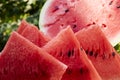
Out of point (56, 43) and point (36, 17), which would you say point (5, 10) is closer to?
point (36, 17)

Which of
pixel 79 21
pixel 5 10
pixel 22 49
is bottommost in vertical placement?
pixel 5 10

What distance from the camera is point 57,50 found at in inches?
59.4

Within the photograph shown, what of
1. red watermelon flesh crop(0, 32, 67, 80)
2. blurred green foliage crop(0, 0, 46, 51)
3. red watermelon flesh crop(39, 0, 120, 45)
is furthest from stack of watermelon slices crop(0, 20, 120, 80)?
blurred green foliage crop(0, 0, 46, 51)

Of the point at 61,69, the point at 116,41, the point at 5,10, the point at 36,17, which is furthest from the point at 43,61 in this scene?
the point at 5,10

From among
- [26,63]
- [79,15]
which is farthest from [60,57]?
[79,15]

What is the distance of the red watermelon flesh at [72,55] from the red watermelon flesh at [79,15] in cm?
135

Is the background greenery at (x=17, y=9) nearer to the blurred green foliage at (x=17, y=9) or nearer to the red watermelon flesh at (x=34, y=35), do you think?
the blurred green foliage at (x=17, y=9)

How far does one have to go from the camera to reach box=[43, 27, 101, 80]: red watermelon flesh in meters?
1.51

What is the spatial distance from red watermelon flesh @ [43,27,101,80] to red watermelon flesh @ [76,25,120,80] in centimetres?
12

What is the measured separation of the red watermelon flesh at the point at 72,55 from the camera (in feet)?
4.94

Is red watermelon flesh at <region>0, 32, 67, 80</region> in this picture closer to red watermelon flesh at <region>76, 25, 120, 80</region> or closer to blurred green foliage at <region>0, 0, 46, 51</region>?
red watermelon flesh at <region>76, 25, 120, 80</region>

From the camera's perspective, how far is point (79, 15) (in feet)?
9.78

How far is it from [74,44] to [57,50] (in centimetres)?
7

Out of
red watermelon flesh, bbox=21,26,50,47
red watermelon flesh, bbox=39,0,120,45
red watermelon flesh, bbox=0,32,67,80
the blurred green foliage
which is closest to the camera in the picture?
red watermelon flesh, bbox=0,32,67,80
